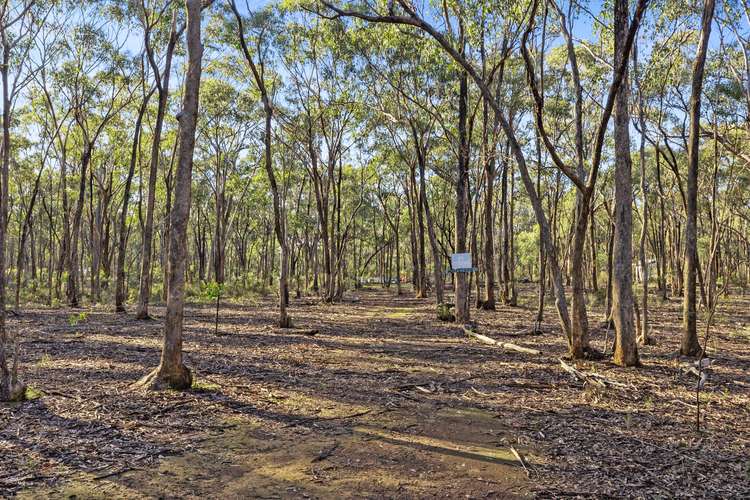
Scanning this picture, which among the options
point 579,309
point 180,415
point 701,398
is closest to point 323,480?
point 180,415

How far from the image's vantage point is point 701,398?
6223 millimetres

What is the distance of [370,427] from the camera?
507 cm

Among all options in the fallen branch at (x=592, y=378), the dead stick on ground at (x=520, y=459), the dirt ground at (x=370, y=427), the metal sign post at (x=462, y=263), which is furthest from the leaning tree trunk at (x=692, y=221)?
the dead stick on ground at (x=520, y=459)

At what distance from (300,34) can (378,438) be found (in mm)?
16519

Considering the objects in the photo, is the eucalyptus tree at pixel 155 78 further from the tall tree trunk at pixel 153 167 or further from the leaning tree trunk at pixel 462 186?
the leaning tree trunk at pixel 462 186

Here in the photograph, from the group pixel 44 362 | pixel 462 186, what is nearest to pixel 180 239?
pixel 44 362

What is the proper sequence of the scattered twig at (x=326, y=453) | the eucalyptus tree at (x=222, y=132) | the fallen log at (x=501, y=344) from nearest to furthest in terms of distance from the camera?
the scattered twig at (x=326, y=453)
the fallen log at (x=501, y=344)
the eucalyptus tree at (x=222, y=132)

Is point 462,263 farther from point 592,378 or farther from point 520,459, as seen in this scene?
point 520,459

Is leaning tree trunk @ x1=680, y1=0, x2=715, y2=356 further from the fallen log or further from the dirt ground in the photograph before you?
the fallen log

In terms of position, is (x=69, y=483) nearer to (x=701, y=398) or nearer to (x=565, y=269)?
(x=701, y=398)

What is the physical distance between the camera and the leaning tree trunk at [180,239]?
237 inches

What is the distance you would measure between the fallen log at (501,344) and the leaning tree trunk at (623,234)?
1.82 metres

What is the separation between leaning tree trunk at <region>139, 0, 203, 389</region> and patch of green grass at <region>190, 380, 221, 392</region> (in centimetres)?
12

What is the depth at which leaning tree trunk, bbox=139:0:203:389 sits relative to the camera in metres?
6.03
